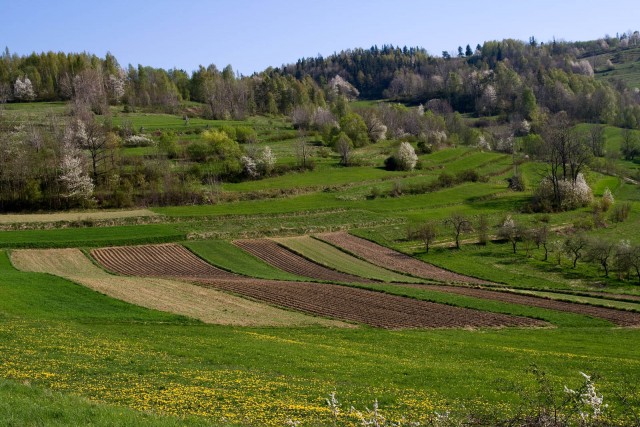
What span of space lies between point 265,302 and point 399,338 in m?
13.5

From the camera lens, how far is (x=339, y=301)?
47250 mm

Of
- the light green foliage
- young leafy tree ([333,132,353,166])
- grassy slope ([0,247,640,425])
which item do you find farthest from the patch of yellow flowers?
the light green foliage

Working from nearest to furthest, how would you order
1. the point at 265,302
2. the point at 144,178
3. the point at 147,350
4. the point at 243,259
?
the point at 147,350, the point at 265,302, the point at 243,259, the point at 144,178

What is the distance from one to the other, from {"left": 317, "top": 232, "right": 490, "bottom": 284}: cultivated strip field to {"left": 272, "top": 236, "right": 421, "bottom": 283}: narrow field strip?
1.33 m

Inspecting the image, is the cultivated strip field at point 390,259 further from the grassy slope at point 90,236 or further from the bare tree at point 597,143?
the bare tree at point 597,143

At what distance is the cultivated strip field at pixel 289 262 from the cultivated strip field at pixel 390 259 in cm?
656

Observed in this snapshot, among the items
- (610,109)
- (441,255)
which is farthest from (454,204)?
(610,109)

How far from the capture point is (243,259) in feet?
219

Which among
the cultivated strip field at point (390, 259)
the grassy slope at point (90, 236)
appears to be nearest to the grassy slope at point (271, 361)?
the cultivated strip field at point (390, 259)

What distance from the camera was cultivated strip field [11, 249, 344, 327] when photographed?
41.1 metres

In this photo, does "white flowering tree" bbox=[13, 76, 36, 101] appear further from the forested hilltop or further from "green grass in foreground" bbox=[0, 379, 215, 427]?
"green grass in foreground" bbox=[0, 379, 215, 427]

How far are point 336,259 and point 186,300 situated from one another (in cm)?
2485

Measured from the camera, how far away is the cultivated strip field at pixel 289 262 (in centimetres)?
5975

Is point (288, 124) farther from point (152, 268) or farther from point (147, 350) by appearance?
point (147, 350)
